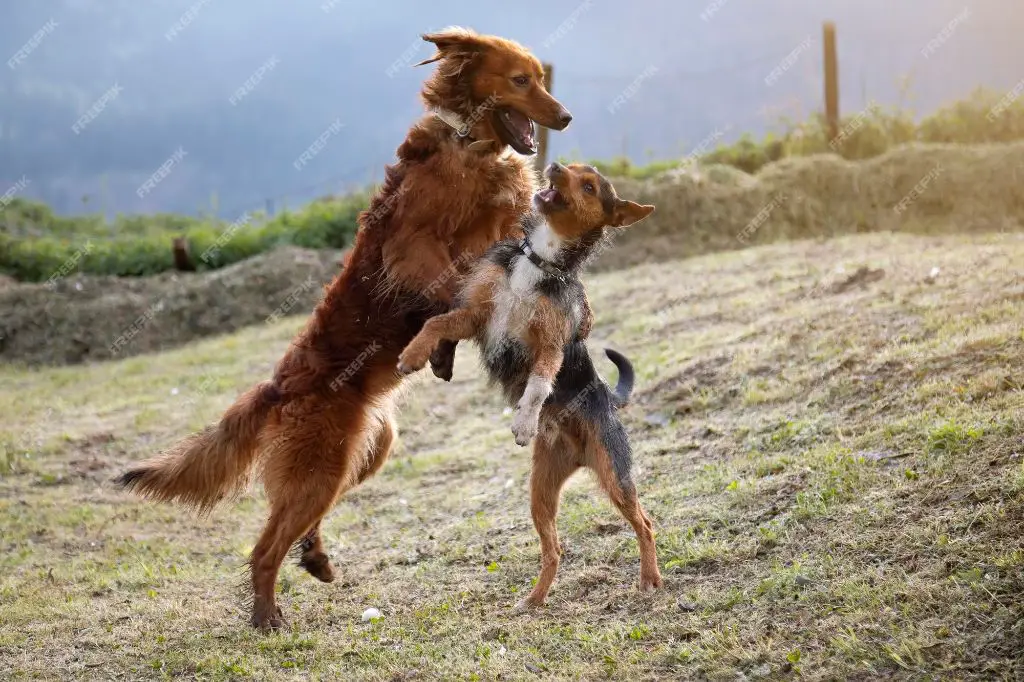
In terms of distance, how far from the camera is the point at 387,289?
5.28 meters

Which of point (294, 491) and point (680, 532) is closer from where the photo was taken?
point (294, 491)

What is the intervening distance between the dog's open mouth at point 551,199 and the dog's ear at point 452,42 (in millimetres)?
851

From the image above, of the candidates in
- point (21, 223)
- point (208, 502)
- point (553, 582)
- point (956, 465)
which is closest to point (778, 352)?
point (956, 465)

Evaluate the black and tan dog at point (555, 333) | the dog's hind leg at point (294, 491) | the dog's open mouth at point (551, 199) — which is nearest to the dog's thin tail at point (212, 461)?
the dog's hind leg at point (294, 491)

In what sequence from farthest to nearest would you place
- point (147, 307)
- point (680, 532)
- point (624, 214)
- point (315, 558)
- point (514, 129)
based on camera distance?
1. point (147, 307)
2. point (315, 558)
3. point (680, 532)
4. point (514, 129)
5. point (624, 214)

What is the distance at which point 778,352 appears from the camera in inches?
306

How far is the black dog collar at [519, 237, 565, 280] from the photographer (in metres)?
5.04

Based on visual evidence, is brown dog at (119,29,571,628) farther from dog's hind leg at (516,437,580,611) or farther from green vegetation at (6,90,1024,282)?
green vegetation at (6,90,1024,282)

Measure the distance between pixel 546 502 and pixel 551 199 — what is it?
1489 millimetres

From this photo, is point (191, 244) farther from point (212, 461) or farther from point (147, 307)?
point (212, 461)

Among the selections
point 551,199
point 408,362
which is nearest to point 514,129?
point 551,199

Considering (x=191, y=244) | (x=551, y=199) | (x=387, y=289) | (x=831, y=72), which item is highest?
(x=831, y=72)

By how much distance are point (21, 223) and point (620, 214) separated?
Answer: 16463 millimetres

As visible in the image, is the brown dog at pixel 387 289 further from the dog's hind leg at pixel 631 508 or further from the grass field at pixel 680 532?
the dog's hind leg at pixel 631 508
